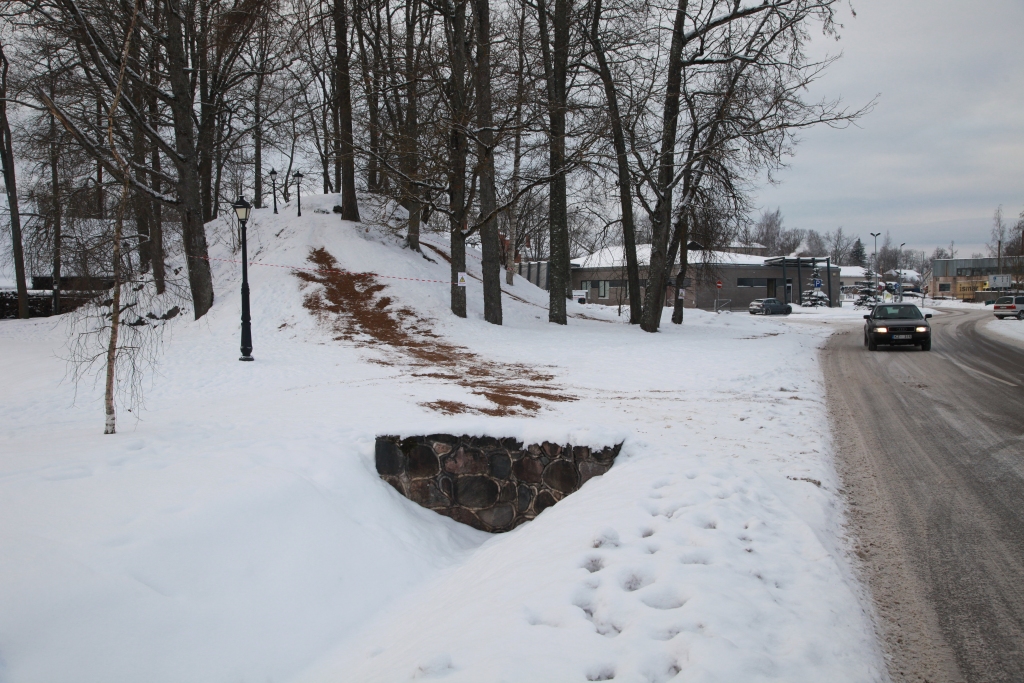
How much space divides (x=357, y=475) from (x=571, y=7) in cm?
1624

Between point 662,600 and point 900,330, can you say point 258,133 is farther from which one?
point 662,600

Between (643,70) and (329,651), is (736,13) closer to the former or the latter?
(643,70)

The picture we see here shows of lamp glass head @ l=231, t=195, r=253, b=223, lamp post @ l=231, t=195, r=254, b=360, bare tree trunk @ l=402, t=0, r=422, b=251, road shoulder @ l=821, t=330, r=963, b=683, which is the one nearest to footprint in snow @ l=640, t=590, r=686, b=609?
road shoulder @ l=821, t=330, r=963, b=683

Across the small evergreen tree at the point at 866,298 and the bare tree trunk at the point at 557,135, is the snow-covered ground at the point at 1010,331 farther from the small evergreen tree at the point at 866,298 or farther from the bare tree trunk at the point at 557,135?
the small evergreen tree at the point at 866,298

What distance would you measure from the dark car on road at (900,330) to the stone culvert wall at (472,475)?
47.4 feet

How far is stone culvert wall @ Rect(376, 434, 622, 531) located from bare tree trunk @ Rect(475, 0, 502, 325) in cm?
1068

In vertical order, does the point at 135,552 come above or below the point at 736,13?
below

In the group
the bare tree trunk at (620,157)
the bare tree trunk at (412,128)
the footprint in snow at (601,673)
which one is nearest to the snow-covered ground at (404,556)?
the footprint in snow at (601,673)

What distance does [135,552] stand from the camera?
4.35m

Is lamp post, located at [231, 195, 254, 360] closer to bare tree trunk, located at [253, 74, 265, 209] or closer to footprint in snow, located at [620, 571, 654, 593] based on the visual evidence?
bare tree trunk, located at [253, 74, 265, 209]

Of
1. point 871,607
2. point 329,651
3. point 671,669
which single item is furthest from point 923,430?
point 329,651

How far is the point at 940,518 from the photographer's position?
494 cm

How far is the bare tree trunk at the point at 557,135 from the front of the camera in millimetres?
17469

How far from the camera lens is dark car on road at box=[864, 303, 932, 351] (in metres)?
17.5
